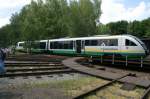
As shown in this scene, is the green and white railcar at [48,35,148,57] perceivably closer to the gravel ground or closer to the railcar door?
the railcar door

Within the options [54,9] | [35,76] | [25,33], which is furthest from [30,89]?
[54,9]

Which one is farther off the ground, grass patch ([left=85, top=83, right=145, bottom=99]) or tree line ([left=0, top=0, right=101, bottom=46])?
tree line ([left=0, top=0, right=101, bottom=46])

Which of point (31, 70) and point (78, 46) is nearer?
point (31, 70)

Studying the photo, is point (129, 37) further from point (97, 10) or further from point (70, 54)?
point (97, 10)

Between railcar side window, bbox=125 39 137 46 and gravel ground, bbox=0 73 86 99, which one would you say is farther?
railcar side window, bbox=125 39 137 46

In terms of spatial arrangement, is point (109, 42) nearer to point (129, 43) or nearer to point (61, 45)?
point (129, 43)

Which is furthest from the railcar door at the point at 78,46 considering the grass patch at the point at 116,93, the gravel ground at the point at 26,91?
the grass patch at the point at 116,93

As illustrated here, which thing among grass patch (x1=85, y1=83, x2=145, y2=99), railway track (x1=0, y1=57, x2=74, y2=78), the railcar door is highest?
the railcar door

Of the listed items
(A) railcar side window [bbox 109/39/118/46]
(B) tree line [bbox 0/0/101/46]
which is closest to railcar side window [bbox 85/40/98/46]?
(A) railcar side window [bbox 109/39/118/46]

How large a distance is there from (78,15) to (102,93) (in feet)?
157

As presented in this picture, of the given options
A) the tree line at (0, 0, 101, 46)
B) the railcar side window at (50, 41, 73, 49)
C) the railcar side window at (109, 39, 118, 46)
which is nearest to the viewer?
the railcar side window at (109, 39, 118, 46)

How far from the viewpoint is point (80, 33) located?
57438 millimetres

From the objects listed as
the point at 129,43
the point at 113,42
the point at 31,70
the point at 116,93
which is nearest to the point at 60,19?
the point at 113,42

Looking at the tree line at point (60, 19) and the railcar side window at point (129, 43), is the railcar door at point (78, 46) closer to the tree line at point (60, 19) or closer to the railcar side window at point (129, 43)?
the railcar side window at point (129, 43)
